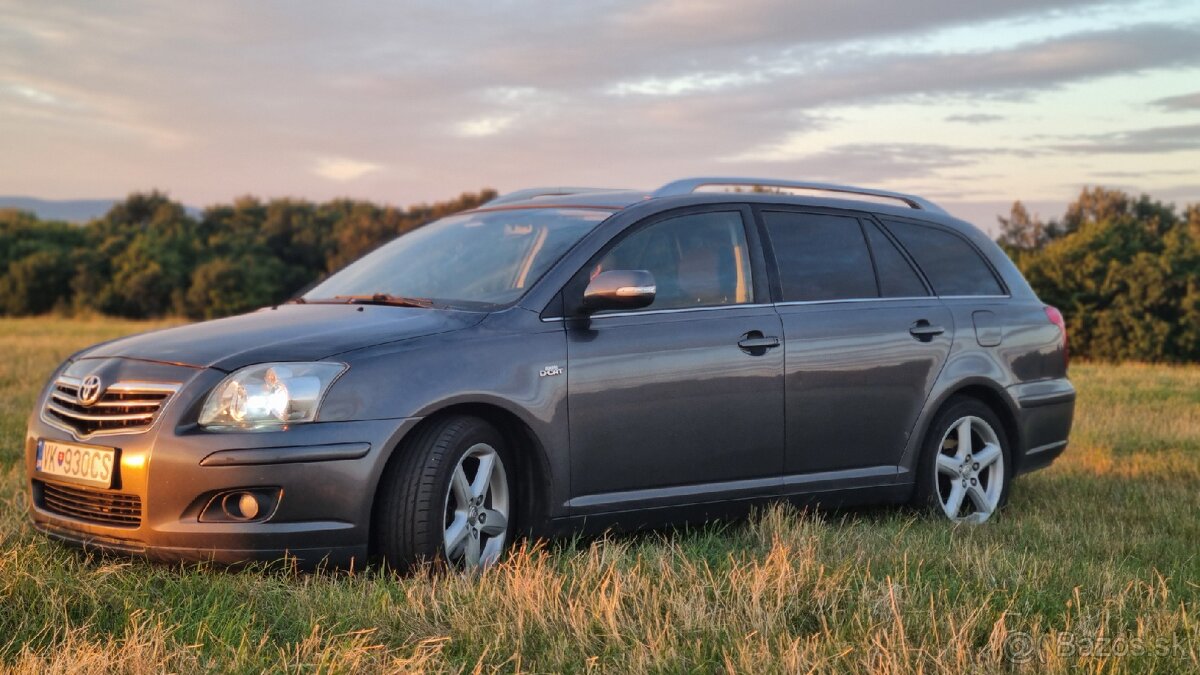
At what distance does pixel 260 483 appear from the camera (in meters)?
4.66

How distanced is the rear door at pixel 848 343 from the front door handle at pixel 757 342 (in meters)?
0.10

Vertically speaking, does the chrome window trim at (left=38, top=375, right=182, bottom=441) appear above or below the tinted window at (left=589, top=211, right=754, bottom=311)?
below

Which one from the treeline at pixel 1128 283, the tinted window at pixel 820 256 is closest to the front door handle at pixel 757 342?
the tinted window at pixel 820 256

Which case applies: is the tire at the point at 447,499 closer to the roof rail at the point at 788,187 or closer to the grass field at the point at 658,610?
the grass field at the point at 658,610

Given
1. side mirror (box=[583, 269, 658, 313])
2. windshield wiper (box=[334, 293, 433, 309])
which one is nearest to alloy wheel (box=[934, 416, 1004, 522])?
side mirror (box=[583, 269, 658, 313])

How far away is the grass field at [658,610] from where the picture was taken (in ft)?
12.3

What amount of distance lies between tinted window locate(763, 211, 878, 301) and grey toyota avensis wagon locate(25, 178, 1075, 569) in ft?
0.05

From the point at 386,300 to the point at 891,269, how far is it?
2677mm

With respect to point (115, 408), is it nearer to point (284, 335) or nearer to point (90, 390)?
point (90, 390)

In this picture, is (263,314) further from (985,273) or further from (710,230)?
(985,273)

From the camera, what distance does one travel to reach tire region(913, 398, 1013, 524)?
6707mm

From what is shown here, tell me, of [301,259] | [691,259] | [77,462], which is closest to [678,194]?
[691,259]

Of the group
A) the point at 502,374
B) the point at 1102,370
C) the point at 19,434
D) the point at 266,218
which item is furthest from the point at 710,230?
the point at 266,218

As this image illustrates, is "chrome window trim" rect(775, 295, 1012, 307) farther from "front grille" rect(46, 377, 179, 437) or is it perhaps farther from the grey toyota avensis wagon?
"front grille" rect(46, 377, 179, 437)
